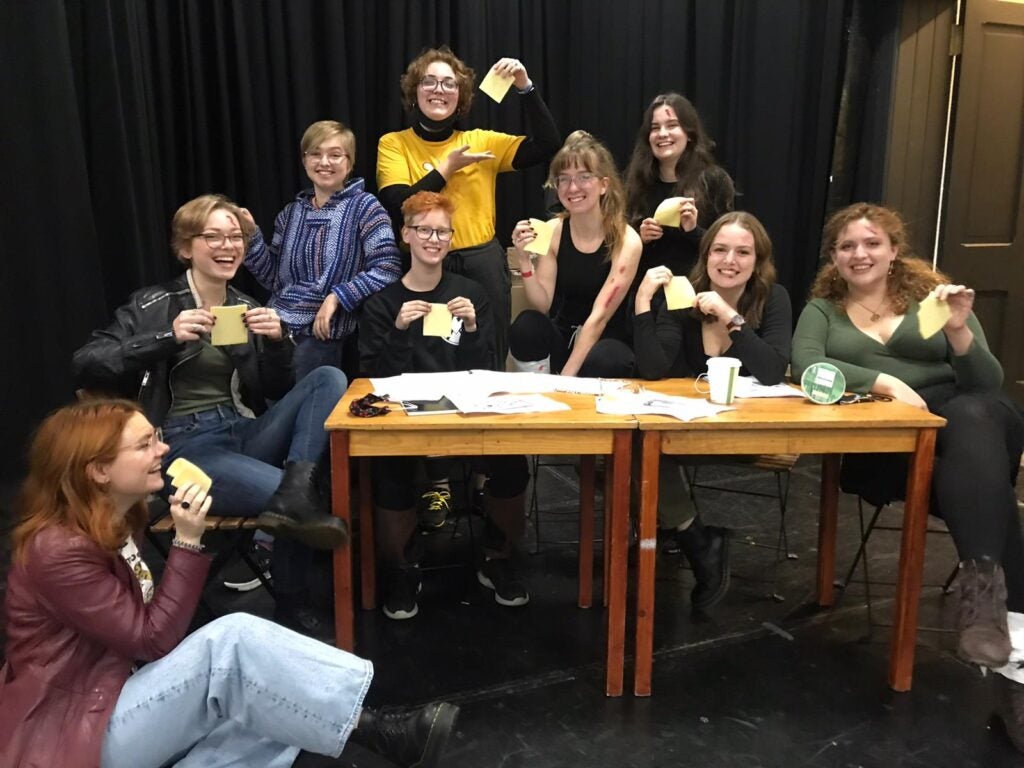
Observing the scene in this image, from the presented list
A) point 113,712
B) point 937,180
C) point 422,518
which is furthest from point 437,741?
point 937,180

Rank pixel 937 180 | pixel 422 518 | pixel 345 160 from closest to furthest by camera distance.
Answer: pixel 345 160 < pixel 422 518 < pixel 937 180

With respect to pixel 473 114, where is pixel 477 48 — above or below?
above

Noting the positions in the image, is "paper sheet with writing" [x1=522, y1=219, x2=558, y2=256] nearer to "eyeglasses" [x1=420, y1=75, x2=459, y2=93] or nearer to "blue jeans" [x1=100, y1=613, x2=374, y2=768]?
"eyeglasses" [x1=420, y1=75, x2=459, y2=93]

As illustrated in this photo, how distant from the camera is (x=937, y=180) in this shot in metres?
4.71

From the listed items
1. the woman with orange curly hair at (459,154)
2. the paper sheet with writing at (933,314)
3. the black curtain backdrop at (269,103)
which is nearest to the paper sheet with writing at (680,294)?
the paper sheet with writing at (933,314)

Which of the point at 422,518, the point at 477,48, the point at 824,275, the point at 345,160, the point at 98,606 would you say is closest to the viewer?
the point at 98,606

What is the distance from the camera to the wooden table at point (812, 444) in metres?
2.00

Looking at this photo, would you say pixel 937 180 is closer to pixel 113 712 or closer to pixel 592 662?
pixel 592 662

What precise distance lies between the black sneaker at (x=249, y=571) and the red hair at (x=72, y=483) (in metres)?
1.26

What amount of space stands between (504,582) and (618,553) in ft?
2.31

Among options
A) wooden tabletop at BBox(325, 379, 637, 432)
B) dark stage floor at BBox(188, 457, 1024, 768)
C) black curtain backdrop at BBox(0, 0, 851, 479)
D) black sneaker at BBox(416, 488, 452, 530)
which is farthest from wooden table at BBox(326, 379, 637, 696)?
black curtain backdrop at BBox(0, 0, 851, 479)

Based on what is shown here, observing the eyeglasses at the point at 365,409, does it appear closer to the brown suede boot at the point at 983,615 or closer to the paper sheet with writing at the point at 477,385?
the paper sheet with writing at the point at 477,385

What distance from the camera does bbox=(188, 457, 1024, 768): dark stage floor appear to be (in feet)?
6.35

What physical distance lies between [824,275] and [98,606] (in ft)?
7.11
